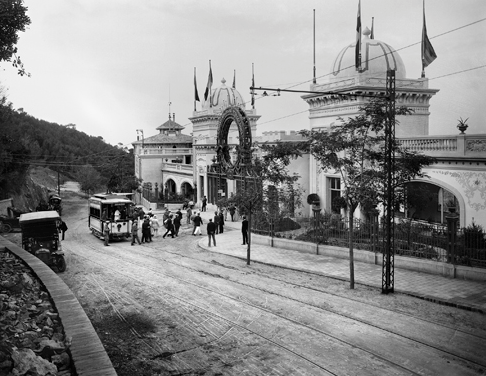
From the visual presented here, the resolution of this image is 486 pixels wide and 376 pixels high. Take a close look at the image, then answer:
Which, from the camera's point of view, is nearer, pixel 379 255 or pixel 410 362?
pixel 410 362

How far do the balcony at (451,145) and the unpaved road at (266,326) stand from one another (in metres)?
9.11

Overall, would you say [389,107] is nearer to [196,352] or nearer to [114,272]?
[196,352]

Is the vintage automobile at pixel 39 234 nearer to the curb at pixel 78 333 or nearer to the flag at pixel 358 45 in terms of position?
the curb at pixel 78 333

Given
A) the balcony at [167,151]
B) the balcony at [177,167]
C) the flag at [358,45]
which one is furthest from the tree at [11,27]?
the balcony at [167,151]

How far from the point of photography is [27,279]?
11.1 meters

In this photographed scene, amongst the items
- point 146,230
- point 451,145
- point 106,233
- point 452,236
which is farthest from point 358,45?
point 106,233

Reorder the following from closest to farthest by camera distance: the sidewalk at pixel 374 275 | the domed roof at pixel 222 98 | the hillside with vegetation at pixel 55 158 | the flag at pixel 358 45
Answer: the sidewalk at pixel 374 275 → the flag at pixel 358 45 → the hillside with vegetation at pixel 55 158 → the domed roof at pixel 222 98

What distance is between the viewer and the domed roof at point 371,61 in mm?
29156

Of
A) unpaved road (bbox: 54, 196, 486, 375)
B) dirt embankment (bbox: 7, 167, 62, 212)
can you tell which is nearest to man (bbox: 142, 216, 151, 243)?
unpaved road (bbox: 54, 196, 486, 375)

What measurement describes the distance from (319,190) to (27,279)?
2191 centimetres

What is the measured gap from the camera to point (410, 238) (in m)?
16.4

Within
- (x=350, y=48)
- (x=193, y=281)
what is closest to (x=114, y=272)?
(x=193, y=281)

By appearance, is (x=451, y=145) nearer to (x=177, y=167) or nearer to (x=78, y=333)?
(x=78, y=333)

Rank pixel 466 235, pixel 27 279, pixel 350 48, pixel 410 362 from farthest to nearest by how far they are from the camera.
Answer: pixel 350 48 < pixel 466 235 < pixel 27 279 < pixel 410 362
